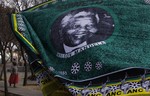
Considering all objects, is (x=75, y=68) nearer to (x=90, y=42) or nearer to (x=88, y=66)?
(x=88, y=66)

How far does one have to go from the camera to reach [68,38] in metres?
2.77

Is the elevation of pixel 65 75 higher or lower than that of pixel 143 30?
lower

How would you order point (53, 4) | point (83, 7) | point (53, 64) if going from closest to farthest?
1. point (53, 64)
2. point (83, 7)
3. point (53, 4)

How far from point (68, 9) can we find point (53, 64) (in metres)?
0.60

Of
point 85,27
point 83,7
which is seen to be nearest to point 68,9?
point 83,7

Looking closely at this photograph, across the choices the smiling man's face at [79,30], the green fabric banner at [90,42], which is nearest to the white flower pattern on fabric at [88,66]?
the green fabric banner at [90,42]

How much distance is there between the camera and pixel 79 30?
109 inches

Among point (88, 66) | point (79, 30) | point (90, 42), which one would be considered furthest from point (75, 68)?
point (79, 30)

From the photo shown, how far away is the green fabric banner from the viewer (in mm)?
2510

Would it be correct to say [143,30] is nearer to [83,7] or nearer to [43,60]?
[83,7]

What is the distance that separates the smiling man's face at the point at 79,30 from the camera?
2.72 metres

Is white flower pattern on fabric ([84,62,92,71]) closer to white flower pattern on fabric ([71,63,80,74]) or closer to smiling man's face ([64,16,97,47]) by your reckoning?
white flower pattern on fabric ([71,63,80,74])

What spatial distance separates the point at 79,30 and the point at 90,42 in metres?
0.19

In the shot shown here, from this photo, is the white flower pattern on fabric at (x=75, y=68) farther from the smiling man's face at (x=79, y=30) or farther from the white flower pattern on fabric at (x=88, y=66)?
the smiling man's face at (x=79, y=30)
